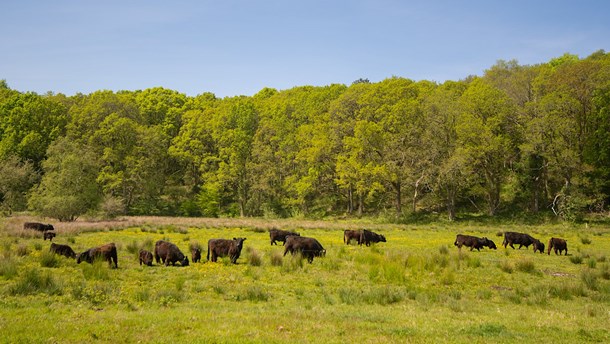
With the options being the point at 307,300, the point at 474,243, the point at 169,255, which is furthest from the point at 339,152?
the point at 307,300

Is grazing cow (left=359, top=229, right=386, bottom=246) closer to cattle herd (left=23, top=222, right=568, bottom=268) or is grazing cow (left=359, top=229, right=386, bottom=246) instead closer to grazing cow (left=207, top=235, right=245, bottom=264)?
cattle herd (left=23, top=222, right=568, bottom=268)

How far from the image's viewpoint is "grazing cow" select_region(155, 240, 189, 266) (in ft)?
64.4

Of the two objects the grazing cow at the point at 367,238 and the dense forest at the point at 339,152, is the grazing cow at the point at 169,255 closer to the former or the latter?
the grazing cow at the point at 367,238

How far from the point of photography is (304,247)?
72.5 feet

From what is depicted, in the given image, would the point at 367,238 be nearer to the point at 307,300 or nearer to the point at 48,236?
the point at 307,300

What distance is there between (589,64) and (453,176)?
19730 mm

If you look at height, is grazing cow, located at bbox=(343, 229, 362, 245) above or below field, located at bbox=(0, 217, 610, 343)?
below

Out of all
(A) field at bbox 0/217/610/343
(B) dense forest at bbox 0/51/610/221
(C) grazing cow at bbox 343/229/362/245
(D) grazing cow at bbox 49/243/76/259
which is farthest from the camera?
(B) dense forest at bbox 0/51/610/221

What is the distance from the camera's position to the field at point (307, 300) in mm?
9312

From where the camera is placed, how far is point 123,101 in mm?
77312

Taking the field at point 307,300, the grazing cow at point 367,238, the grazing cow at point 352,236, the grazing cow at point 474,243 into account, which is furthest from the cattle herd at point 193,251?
the grazing cow at point 352,236

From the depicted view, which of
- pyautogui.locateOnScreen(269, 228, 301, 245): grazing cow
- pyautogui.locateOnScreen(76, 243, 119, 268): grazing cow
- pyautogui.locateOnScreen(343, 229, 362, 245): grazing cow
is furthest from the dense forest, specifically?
pyautogui.locateOnScreen(76, 243, 119, 268): grazing cow

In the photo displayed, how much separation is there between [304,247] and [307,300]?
8.55 metres

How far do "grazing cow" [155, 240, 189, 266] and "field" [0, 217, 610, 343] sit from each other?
0.50 metres
